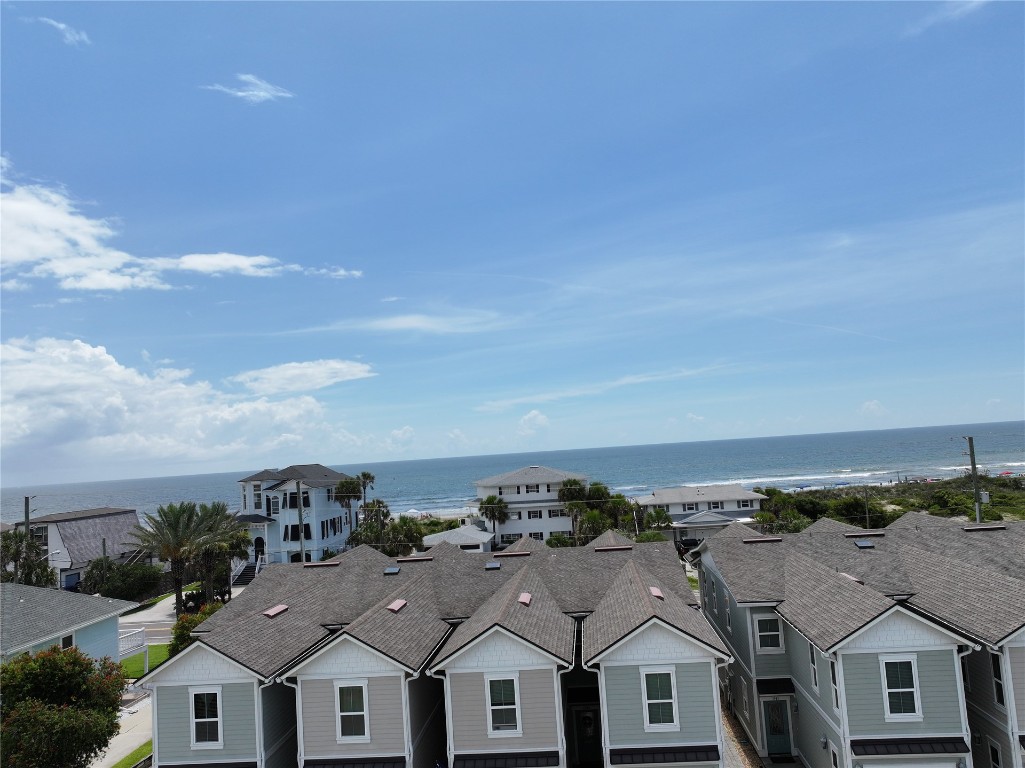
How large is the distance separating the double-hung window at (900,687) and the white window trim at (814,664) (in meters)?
2.16

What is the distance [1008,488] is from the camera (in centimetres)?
9394

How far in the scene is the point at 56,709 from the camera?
1789 cm

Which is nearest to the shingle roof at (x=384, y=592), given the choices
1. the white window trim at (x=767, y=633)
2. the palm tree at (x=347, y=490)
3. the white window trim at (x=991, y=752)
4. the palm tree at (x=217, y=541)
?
the white window trim at (x=767, y=633)

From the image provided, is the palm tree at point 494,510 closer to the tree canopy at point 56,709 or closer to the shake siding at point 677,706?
the tree canopy at point 56,709

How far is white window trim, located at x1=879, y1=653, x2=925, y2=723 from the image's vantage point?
1722cm

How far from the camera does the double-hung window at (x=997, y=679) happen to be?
684 inches

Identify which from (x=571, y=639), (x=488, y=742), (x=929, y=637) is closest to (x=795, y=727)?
(x=929, y=637)

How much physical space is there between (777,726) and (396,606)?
552 inches

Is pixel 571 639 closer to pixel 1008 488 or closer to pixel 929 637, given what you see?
pixel 929 637

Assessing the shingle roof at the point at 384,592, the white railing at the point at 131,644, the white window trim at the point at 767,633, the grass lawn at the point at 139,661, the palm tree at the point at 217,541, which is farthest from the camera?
the palm tree at the point at 217,541

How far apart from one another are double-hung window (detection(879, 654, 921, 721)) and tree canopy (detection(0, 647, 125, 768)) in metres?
21.9

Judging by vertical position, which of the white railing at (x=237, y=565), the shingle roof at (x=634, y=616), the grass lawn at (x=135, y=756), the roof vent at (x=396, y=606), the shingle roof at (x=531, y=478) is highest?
the shingle roof at (x=531, y=478)

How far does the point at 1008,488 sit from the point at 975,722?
95.7m

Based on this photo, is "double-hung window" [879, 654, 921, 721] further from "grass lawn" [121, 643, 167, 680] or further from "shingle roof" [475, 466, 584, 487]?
"shingle roof" [475, 466, 584, 487]
